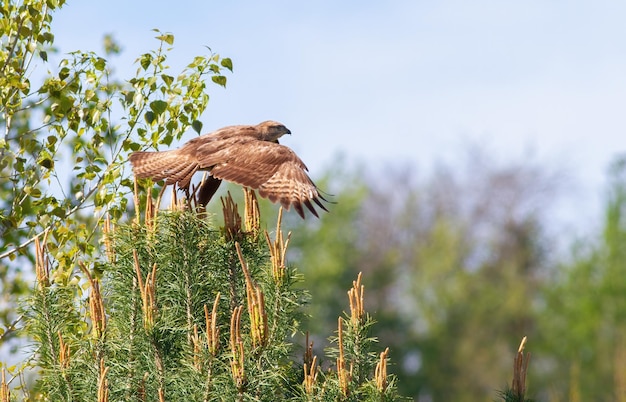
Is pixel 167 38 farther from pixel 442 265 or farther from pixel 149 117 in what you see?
pixel 442 265

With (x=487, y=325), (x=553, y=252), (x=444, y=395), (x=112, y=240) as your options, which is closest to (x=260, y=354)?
(x=112, y=240)

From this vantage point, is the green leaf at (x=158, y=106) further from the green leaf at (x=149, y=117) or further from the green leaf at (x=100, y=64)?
the green leaf at (x=100, y=64)

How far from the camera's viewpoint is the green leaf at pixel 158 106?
9352 millimetres

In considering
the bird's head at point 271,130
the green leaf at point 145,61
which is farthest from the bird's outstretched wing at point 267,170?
the green leaf at point 145,61

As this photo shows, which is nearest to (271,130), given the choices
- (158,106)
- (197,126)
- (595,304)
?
(197,126)

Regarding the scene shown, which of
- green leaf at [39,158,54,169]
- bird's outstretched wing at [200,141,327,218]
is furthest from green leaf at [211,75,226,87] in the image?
green leaf at [39,158,54,169]

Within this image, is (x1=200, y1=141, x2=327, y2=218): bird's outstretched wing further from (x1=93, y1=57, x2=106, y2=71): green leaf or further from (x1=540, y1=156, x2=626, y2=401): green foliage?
(x1=540, y1=156, x2=626, y2=401): green foliage

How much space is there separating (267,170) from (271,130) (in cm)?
215

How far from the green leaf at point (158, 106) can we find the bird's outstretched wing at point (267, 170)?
0.82 m

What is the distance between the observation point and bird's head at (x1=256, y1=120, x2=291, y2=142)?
10.1 metres

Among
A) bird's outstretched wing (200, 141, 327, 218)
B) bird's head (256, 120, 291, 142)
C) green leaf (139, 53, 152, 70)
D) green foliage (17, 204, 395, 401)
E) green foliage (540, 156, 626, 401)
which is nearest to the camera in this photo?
green foliage (17, 204, 395, 401)

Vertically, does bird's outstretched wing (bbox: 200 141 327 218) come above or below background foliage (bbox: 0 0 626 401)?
below

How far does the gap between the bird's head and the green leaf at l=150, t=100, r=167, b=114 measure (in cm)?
95

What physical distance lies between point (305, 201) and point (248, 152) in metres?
0.98
